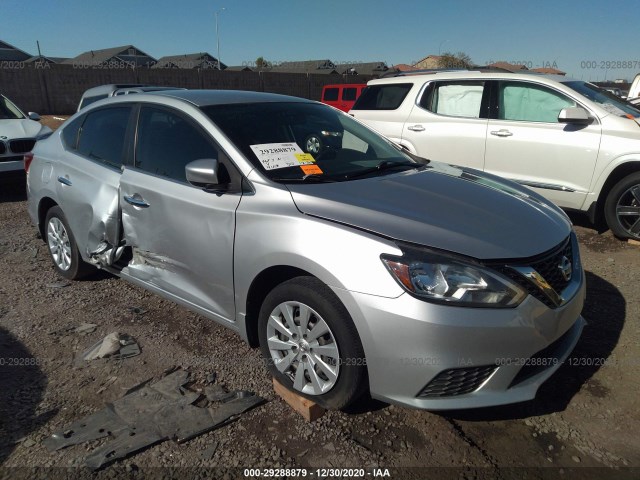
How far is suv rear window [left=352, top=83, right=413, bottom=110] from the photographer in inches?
281

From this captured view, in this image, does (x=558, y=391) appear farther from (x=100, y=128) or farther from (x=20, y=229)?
(x=20, y=229)

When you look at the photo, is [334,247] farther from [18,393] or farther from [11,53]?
[11,53]

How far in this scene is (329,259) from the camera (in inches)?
93.4

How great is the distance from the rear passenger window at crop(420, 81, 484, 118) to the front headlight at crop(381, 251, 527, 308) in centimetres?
463

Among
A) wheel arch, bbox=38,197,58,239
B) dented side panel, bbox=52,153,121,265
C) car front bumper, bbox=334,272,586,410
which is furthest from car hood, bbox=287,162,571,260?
wheel arch, bbox=38,197,58,239

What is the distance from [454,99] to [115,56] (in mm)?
58721

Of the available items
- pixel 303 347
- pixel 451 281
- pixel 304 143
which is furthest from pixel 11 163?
pixel 451 281

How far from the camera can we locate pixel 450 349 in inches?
86.0

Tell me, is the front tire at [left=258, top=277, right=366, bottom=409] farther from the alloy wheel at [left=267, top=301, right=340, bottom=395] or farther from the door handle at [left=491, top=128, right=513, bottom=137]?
the door handle at [left=491, top=128, right=513, bottom=137]

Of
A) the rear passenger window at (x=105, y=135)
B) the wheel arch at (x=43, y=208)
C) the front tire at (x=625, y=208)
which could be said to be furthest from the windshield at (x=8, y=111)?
the front tire at (x=625, y=208)

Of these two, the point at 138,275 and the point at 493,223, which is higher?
the point at 493,223

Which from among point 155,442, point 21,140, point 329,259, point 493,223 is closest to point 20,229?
point 21,140

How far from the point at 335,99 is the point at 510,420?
49.6ft

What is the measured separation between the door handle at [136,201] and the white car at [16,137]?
18.1 ft
